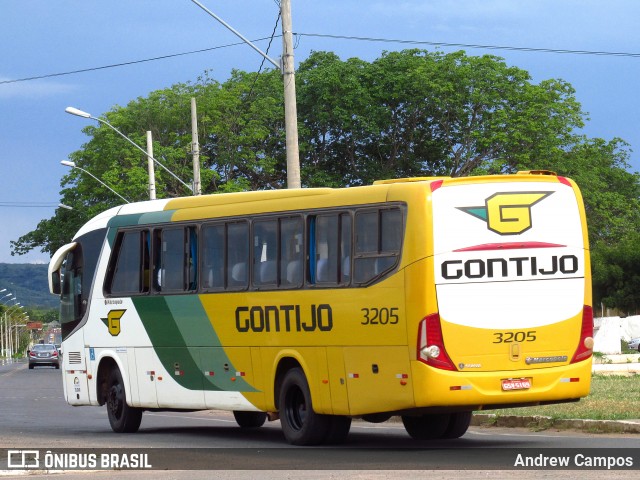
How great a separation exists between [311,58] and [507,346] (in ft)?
180

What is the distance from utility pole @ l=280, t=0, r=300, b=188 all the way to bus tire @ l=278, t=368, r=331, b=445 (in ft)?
26.9

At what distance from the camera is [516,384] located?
15.1 meters

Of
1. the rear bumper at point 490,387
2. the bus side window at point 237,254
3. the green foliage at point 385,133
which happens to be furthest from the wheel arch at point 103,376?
the green foliage at point 385,133

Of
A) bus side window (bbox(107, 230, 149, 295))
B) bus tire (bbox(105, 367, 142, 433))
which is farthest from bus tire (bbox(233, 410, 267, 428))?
bus side window (bbox(107, 230, 149, 295))

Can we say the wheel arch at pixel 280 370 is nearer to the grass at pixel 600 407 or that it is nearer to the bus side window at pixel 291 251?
the bus side window at pixel 291 251

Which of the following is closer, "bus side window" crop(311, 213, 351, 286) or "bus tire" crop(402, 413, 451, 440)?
"bus side window" crop(311, 213, 351, 286)

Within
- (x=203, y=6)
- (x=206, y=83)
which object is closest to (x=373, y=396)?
(x=203, y=6)

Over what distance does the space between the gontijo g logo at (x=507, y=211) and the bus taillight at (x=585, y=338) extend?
1220 mm

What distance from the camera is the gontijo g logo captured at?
15383mm

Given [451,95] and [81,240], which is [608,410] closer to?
[81,240]

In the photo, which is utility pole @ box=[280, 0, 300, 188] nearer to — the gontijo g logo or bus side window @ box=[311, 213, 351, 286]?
bus side window @ box=[311, 213, 351, 286]

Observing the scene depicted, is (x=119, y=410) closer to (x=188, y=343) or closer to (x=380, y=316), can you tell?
(x=188, y=343)

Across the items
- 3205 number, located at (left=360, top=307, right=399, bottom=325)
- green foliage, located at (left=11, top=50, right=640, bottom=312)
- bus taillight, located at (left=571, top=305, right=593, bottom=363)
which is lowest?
bus taillight, located at (left=571, top=305, right=593, bottom=363)

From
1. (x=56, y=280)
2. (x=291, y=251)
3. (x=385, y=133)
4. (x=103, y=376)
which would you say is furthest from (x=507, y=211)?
(x=385, y=133)
